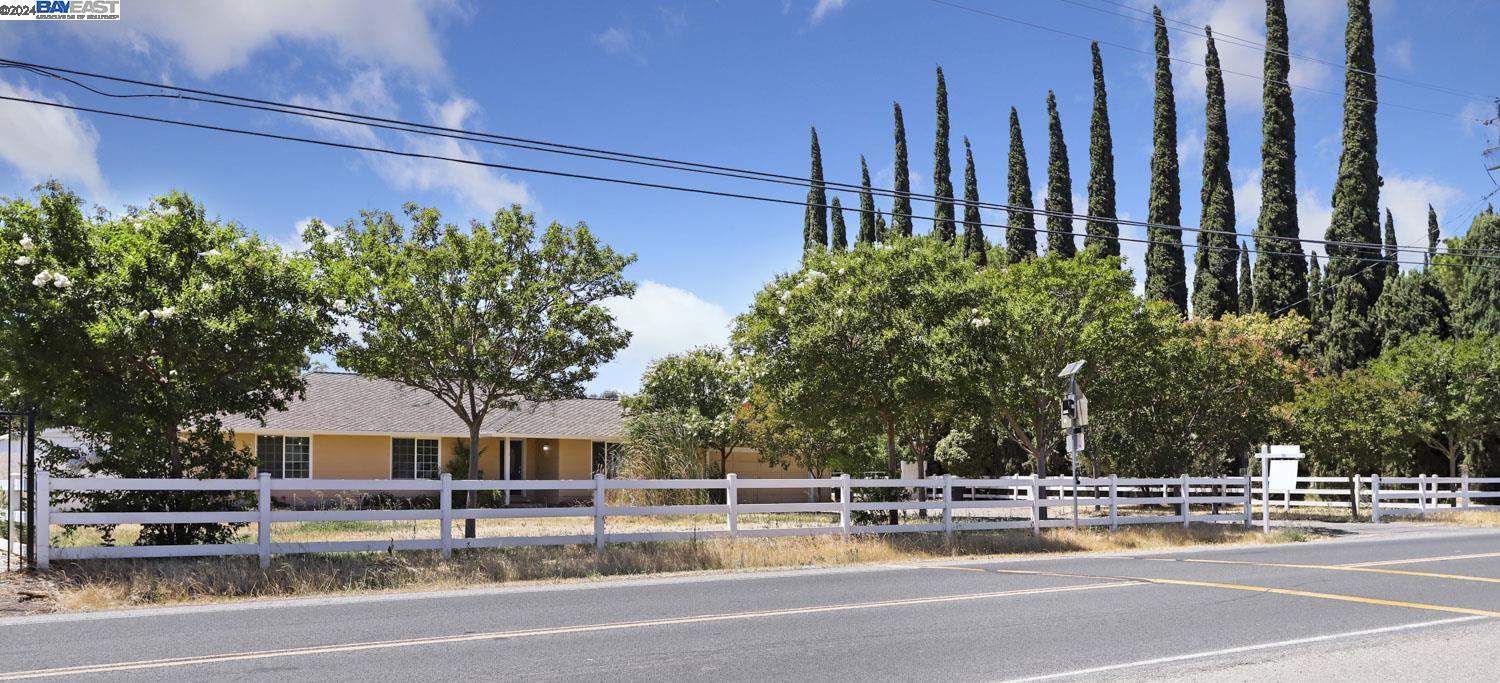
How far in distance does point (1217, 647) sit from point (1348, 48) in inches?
1877

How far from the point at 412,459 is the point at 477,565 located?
25487 millimetres

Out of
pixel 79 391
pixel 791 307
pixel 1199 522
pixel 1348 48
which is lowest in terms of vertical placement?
pixel 1199 522

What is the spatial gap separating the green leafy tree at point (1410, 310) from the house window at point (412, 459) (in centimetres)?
3704

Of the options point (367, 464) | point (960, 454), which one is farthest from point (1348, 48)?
point (367, 464)

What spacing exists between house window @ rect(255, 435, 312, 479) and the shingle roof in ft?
2.57

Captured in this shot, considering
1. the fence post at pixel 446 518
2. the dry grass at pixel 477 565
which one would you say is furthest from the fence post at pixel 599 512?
the fence post at pixel 446 518

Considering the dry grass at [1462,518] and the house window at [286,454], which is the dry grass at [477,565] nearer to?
the dry grass at [1462,518]

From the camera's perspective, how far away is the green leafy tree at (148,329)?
46.6ft

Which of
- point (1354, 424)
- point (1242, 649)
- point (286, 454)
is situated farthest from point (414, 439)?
point (1242, 649)

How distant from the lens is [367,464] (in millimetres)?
38281

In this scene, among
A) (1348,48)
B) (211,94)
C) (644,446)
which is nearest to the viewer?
(211,94)

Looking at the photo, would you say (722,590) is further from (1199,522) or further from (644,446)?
(644,446)

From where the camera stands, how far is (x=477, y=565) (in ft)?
49.1

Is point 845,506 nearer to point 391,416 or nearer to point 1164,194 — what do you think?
point 391,416
